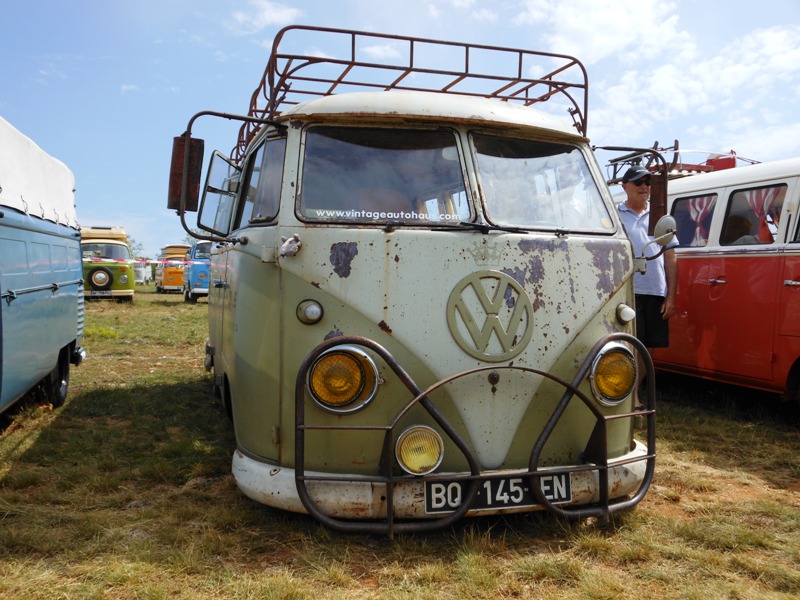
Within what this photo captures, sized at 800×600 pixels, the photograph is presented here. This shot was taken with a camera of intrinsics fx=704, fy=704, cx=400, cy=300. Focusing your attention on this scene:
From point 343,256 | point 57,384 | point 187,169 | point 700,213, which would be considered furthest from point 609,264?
point 57,384

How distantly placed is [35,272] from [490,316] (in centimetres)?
344

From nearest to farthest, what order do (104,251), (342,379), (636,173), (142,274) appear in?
(342,379)
(636,173)
(104,251)
(142,274)

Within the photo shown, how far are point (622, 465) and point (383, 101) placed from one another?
7.05 feet

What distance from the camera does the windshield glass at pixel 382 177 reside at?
11.1 feet

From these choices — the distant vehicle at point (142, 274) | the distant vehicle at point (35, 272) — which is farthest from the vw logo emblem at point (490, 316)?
the distant vehicle at point (142, 274)

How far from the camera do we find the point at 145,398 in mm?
6508

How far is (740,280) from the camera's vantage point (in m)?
5.81

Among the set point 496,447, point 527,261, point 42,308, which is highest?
point 527,261

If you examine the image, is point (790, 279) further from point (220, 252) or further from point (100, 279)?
point (100, 279)

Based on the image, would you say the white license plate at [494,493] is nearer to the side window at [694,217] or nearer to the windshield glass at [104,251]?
the side window at [694,217]

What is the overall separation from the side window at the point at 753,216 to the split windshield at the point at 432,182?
2.67 meters

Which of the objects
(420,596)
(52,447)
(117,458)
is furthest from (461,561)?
(52,447)

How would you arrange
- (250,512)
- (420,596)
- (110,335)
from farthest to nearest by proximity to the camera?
(110,335)
(250,512)
(420,596)

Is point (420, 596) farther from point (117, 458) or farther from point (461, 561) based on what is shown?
point (117, 458)
